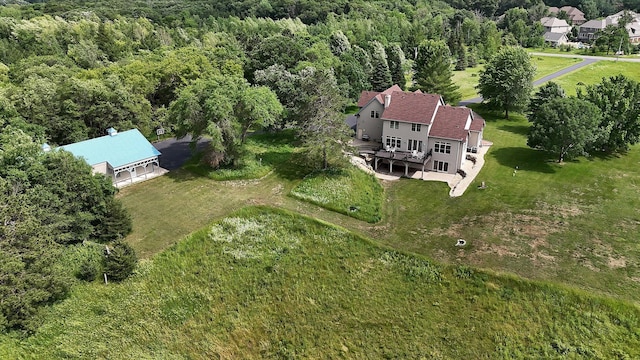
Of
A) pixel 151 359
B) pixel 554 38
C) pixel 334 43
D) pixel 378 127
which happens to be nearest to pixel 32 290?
pixel 151 359

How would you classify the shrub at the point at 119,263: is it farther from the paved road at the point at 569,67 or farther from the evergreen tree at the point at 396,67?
the paved road at the point at 569,67

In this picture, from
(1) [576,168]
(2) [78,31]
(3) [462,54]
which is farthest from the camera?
(3) [462,54]

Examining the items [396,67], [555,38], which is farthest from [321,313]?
[555,38]

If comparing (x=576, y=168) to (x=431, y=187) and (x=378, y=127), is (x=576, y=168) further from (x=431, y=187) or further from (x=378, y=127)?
(x=378, y=127)

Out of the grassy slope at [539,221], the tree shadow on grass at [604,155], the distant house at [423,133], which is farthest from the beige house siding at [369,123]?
the tree shadow on grass at [604,155]

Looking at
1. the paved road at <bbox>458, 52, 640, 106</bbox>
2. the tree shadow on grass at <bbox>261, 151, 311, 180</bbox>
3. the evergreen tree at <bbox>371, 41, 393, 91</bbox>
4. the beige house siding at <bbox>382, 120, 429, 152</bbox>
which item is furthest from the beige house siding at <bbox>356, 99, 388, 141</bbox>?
the paved road at <bbox>458, 52, 640, 106</bbox>
